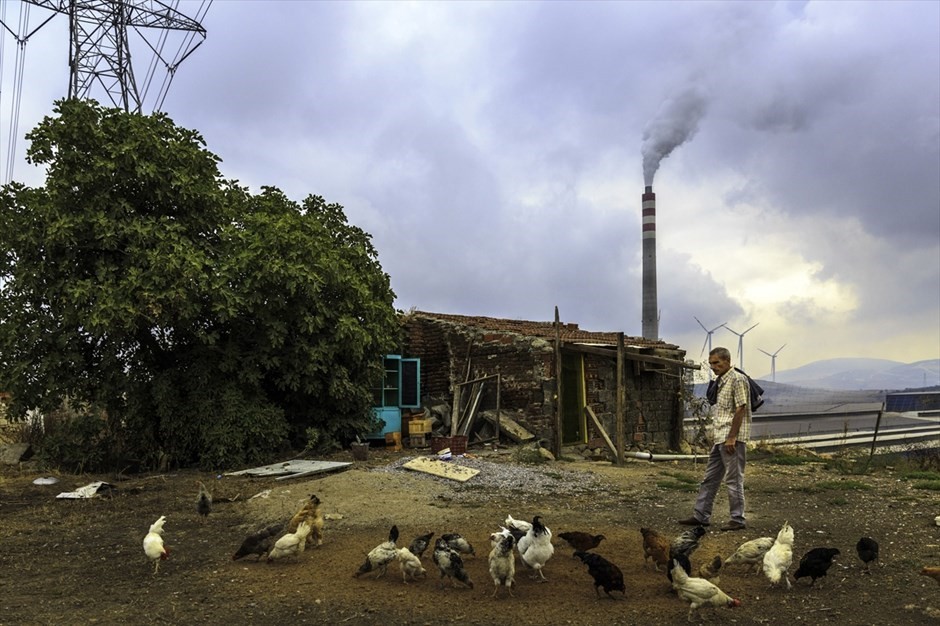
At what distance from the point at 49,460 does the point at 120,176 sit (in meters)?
6.22

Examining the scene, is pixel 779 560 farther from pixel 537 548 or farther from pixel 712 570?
→ pixel 537 548

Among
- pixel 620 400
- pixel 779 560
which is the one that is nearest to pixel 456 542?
pixel 779 560

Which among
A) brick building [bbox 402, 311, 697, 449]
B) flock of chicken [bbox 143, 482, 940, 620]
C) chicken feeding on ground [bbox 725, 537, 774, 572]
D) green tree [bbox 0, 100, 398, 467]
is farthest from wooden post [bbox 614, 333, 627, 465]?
chicken feeding on ground [bbox 725, 537, 774, 572]

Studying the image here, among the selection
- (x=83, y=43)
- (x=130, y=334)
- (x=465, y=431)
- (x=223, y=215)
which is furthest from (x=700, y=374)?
(x=83, y=43)

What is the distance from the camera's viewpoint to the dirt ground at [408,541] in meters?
5.45

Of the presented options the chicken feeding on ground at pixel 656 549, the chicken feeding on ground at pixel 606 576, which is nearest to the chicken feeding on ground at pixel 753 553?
the chicken feeding on ground at pixel 656 549

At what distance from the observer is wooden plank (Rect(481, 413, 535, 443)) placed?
51.5 feet

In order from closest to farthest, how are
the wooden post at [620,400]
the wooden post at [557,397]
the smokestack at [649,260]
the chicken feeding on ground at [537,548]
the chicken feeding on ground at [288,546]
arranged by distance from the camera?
the chicken feeding on ground at [537,548]
the chicken feeding on ground at [288,546]
the wooden post at [620,400]
the wooden post at [557,397]
the smokestack at [649,260]

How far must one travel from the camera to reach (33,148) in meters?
13.0

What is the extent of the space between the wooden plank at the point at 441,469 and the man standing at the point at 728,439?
15.6ft

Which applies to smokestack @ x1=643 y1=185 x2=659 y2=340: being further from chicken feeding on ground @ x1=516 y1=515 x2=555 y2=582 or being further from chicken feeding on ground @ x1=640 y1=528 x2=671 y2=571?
chicken feeding on ground @ x1=516 y1=515 x2=555 y2=582

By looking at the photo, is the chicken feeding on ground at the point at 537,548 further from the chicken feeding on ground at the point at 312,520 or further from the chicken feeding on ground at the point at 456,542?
the chicken feeding on ground at the point at 312,520

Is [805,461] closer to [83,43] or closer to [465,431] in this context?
[465,431]

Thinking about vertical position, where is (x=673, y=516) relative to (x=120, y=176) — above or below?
below
